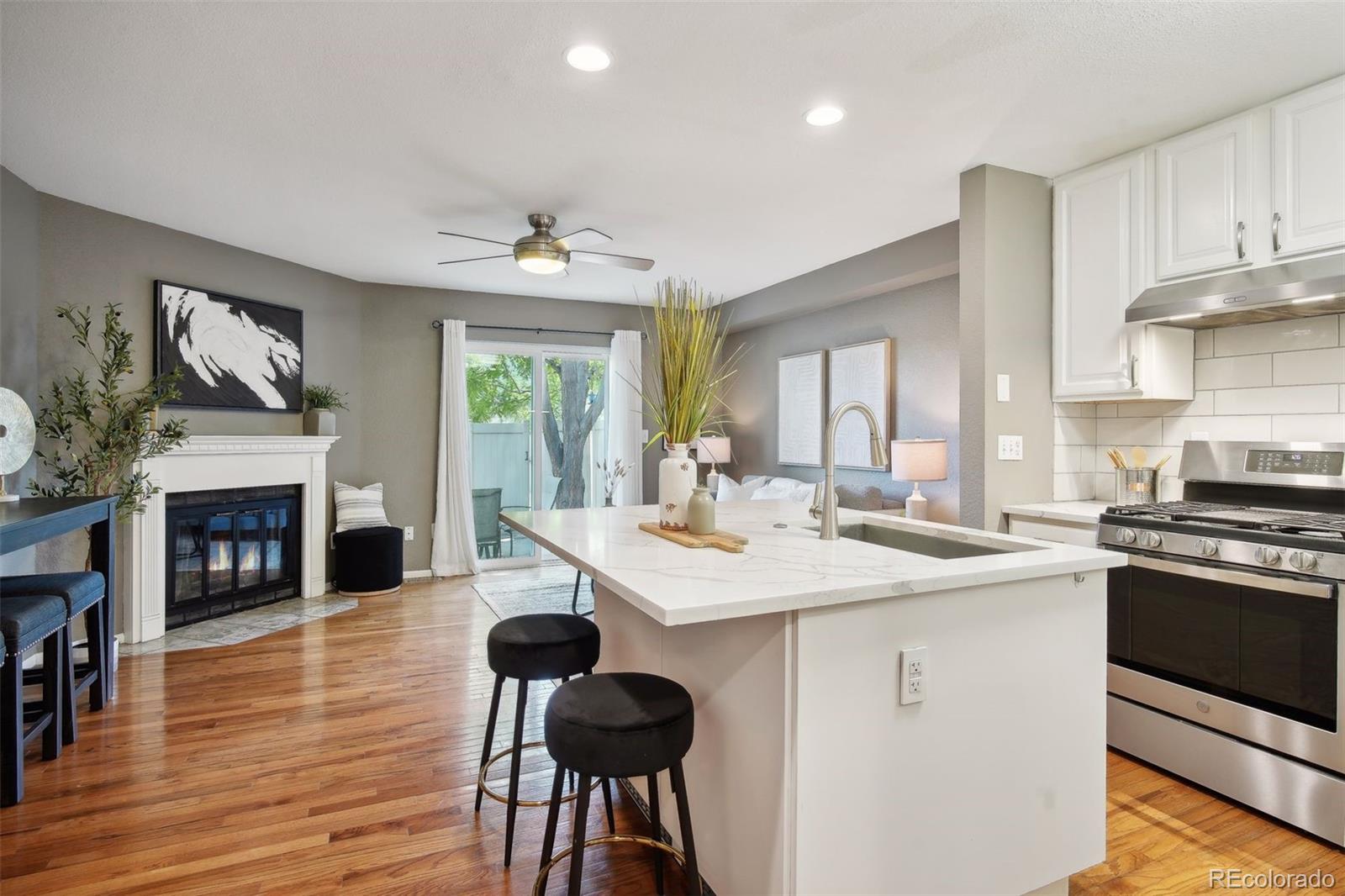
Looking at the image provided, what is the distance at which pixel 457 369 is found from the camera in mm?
5812

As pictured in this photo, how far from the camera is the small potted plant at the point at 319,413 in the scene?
5.03m

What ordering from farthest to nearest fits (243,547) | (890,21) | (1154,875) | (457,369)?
(457,369)
(243,547)
(890,21)
(1154,875)

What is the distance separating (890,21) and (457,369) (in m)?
4.59

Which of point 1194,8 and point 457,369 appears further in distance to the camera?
point 457,369

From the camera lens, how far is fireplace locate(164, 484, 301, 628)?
4.23 meters

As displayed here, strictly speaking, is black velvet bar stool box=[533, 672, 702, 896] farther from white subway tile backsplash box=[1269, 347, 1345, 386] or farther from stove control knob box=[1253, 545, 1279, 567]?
white subway tile backsplash box=[1269, 347, 1345, 386]

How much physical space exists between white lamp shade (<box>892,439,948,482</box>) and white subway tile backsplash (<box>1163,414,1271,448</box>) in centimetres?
116

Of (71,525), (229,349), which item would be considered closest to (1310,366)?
(71,525)

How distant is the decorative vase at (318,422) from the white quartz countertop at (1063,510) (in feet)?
15.1

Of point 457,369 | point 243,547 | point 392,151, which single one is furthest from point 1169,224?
point 243,547

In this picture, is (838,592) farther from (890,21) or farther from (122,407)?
(122,407)

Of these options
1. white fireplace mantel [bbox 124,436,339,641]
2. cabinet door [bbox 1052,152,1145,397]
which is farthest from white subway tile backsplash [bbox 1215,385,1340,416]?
white fireplace mantel [bbox 124,436,339,641]

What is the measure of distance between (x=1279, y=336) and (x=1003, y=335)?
96cm

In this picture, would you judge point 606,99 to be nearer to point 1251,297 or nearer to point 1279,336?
point 1251,297
